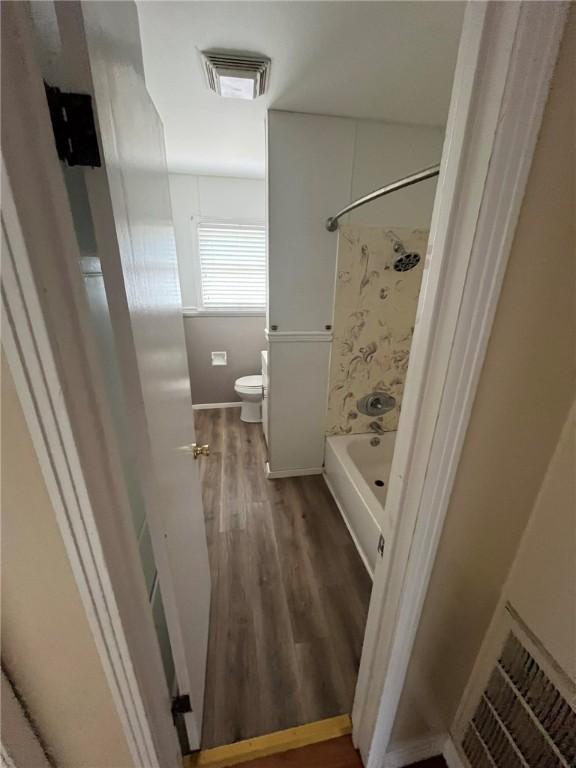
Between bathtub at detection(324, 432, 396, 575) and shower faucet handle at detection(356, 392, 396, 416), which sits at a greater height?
shower faucet handle at detection(356, 392, 396, 416)

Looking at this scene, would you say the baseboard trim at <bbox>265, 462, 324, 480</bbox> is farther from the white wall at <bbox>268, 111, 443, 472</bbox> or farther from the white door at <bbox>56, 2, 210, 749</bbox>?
the white door at <bbox>56, 2, 210, 749</bbox>

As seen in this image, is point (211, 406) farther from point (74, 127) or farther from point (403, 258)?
point (74, 127)

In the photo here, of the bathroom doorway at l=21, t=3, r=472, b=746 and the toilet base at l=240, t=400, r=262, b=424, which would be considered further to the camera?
the toilet base at l=240, t=400, r=262, b=424

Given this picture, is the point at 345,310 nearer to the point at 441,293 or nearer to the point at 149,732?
the point at 441,293

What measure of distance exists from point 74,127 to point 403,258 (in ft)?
6.18

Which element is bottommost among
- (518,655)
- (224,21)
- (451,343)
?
(518,655)

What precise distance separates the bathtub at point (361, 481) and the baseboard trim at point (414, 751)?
2.08 feet

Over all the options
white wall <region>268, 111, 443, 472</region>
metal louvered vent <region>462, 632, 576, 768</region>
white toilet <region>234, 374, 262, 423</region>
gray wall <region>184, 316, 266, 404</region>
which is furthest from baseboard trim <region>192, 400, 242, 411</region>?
metal louvered vent <region>462, 632, 576, 768</region>

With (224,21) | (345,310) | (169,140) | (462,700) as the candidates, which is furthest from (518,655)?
(169,140)

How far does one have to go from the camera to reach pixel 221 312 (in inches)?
126

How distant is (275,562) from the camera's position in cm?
169

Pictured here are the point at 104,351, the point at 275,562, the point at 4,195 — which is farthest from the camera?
the point at 275,562

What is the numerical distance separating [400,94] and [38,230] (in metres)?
1.85

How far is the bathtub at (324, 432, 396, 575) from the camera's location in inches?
64.7
